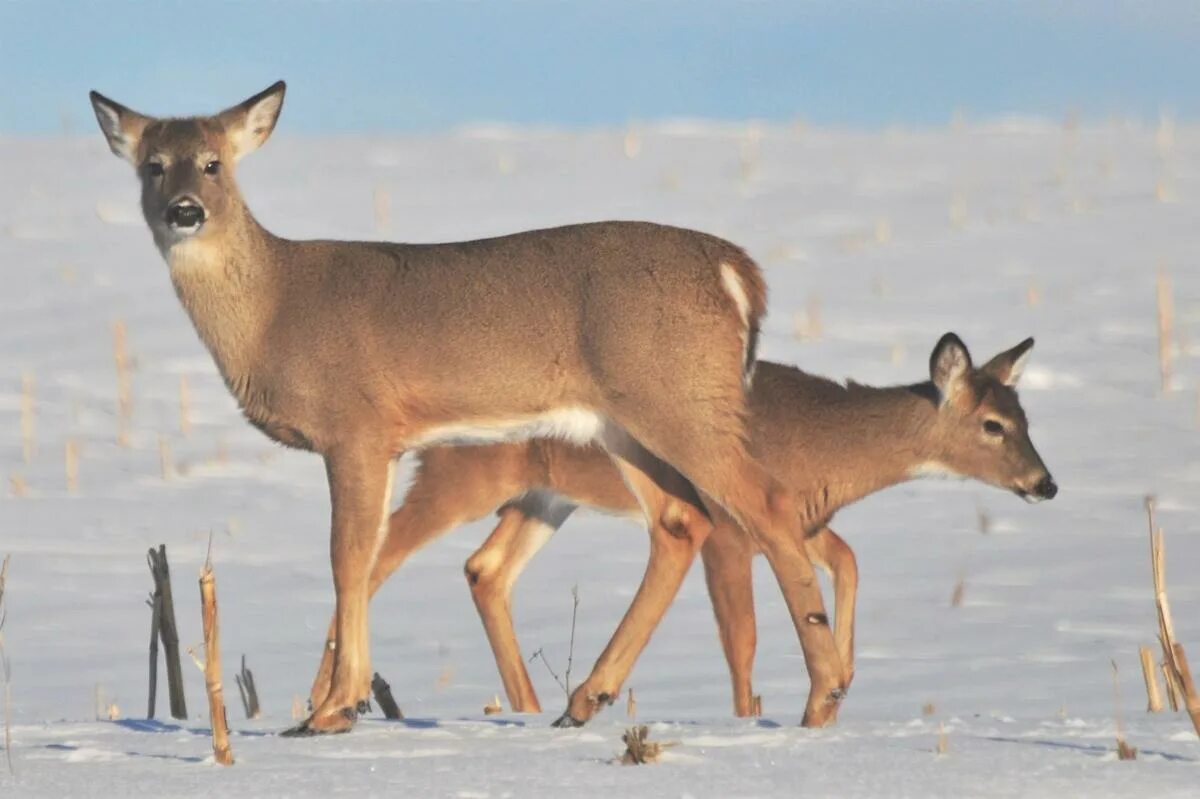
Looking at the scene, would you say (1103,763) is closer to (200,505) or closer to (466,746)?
(466,746)

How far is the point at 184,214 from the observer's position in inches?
366

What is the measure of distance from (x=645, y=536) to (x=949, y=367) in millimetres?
5542

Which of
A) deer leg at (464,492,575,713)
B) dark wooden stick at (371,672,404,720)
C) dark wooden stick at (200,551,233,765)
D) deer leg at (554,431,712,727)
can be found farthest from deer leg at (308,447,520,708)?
dark wooden stick at (200,551,233,765)

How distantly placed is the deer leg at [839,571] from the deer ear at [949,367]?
34.2 inches

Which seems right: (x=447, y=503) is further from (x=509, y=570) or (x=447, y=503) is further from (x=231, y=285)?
(x=231, y=285)

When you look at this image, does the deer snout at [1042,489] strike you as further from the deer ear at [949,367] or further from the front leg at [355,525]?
the front leg at [355,525]

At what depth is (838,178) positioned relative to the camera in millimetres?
30297

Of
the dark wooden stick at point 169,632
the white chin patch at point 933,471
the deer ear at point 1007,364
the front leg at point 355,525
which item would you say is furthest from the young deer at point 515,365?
the deer ear at point 1007,364

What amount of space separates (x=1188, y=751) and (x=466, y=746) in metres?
2.16

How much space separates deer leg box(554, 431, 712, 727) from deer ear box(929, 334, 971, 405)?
247 centimetres

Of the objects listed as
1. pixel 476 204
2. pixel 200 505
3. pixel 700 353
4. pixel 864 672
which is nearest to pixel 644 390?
pixel 700 353

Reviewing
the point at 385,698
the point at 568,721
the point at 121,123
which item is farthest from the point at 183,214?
the point at 568,721

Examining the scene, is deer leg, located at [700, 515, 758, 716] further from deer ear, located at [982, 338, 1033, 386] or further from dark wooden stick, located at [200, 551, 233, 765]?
dark wooden stick, located at [200, 551, 233, 765]

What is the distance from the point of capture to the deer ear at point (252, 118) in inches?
387
